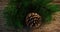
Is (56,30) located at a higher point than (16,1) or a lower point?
lower

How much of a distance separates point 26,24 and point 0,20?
0.27m

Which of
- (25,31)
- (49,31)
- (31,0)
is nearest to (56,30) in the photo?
(49,31)

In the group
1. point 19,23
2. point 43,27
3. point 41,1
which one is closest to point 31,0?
point 41,1

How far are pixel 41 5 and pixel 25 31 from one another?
0.24 metres

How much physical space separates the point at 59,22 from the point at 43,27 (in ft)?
0.43

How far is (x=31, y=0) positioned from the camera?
0.88 meters

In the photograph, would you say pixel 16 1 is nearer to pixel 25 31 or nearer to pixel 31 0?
pixel 31 0

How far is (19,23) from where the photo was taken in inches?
35.8

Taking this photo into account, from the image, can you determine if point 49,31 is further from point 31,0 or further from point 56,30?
point 31,0

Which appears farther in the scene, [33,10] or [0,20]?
[0,20]

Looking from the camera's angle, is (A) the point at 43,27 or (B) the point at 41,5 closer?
(B) the point at 41,5

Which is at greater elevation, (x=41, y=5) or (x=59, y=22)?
(x=41, y=5)

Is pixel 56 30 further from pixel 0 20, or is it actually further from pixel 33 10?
pixel 0 20

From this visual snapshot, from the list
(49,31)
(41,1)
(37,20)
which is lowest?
(49,31)
